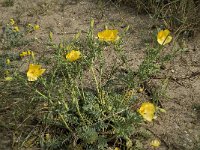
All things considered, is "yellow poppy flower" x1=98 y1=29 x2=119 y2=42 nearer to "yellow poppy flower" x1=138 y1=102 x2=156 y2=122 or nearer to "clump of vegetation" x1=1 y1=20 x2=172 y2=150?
"clump of vegetation" x1=1 y1=20 x2=172 y2=150

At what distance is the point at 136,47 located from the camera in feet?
10.3

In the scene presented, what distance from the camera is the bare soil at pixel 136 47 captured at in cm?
236

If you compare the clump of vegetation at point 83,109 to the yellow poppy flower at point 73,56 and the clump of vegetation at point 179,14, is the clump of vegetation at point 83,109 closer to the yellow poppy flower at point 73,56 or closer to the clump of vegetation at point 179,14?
the yellow poppy flower at point 73,56

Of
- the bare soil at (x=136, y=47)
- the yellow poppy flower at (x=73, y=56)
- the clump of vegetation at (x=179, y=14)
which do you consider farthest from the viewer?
the clump of vegetation at (x=179, y=14)

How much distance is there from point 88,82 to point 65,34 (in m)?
0.75

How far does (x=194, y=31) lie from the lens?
314cm

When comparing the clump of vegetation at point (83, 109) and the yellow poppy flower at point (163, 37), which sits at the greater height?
the yellow poppy flower at point (163, 37)

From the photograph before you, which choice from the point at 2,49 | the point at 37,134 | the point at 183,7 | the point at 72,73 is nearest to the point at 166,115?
the point at 72,73

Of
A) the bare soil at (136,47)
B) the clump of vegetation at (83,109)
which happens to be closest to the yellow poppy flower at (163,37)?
the clump of vegetation at (83,109)

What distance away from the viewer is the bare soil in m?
2.36

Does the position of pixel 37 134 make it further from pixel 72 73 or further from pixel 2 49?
pixel 2 49

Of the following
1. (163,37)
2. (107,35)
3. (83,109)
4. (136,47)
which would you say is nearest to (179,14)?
(136,47)

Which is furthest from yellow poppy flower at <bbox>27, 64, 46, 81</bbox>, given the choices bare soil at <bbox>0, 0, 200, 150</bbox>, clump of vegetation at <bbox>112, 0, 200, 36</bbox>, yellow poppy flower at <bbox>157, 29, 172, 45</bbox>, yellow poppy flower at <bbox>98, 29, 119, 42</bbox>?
clump of vegetation at <bbox>112, 0, 200, 36</bbox>

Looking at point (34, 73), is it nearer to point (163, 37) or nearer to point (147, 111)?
point (147, 111)
